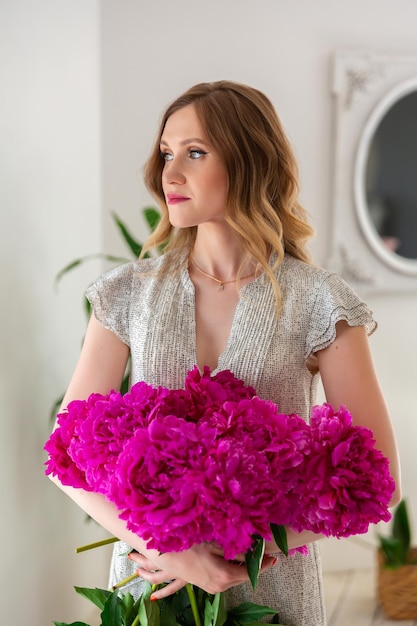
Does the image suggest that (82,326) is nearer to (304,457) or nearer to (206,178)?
(206,178)

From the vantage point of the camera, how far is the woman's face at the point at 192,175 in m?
1.53

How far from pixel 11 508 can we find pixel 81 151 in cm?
132

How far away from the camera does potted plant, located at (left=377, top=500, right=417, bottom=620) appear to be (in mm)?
3361

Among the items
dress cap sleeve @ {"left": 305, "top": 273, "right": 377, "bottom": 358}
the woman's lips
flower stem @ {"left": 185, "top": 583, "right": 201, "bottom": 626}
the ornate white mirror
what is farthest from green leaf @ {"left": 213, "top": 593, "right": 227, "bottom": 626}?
the ornate white mirror

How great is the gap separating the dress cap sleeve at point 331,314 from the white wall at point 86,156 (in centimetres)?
105

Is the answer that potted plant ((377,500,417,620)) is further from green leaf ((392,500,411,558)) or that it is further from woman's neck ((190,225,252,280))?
woman's neck ((190,225,252,280))

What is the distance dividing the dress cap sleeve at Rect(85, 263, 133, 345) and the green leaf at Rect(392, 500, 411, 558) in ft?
7.04

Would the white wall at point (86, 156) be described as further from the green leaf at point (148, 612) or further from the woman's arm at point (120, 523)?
the green leaf at point (148, 612)

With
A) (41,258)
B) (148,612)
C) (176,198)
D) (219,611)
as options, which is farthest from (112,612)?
(41,258)

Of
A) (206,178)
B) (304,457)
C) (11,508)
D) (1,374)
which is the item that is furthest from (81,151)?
(304,457)

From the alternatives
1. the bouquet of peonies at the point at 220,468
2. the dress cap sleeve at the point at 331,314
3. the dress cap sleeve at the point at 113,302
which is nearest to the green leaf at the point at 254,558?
the bouquet of peonies at the point at 220,468

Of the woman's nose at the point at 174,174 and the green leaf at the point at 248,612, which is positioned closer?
the green leaf at the point at 248,612

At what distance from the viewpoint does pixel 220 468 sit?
3.64 ft

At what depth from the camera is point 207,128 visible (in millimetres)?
1526
